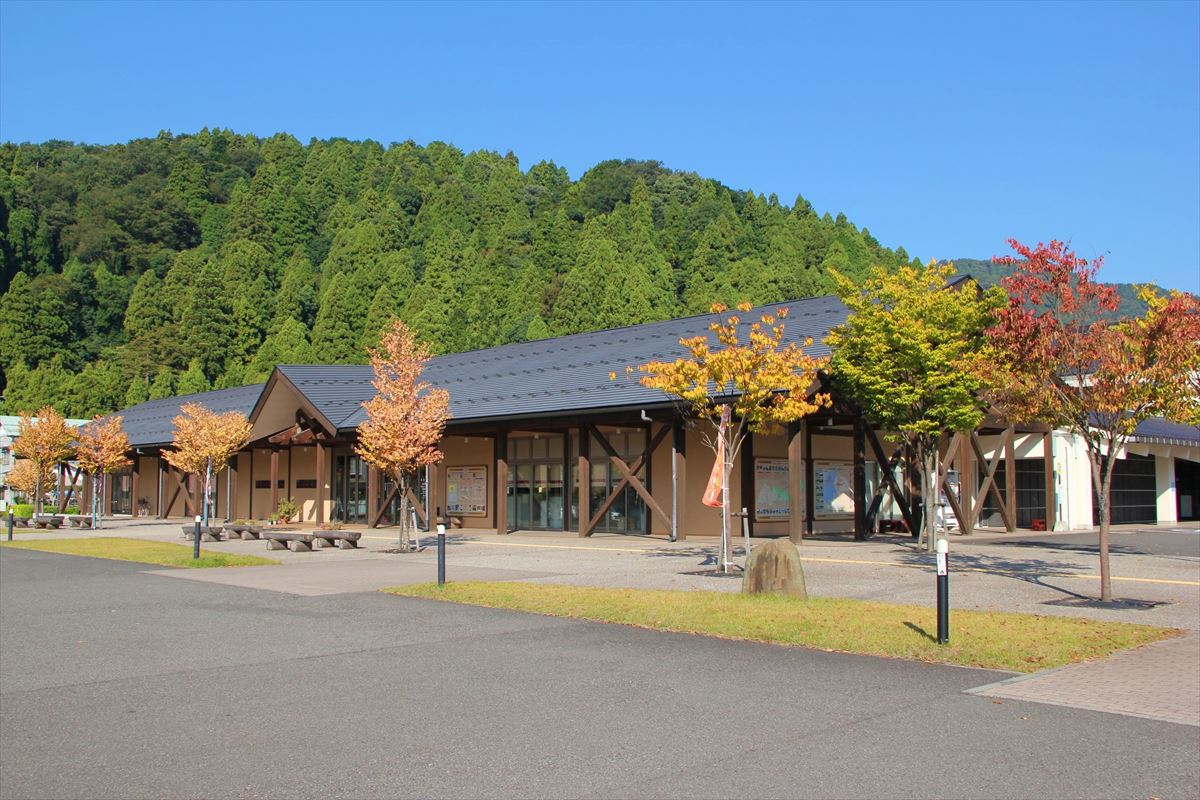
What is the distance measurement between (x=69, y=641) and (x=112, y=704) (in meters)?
3.62

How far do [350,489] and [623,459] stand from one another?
538 inches

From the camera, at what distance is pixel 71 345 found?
102688 mm

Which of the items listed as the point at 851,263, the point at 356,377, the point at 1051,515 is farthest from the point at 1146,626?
the point at 851,263

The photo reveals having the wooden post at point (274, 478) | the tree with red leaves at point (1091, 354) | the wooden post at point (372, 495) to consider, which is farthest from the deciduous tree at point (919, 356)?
the wooden post at point (274, 478)

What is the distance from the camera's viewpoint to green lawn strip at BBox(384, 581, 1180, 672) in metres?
9.64

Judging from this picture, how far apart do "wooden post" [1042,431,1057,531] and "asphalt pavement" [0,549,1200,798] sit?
Answer: 2461cm

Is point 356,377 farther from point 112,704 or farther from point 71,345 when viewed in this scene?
point 71,345

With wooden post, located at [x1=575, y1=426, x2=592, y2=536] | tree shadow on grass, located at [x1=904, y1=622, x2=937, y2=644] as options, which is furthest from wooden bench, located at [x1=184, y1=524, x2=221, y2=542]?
tree shadow on grass, located at [x1=904, y1=622, x2=937, y2=644]

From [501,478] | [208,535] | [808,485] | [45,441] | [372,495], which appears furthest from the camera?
[45,441]

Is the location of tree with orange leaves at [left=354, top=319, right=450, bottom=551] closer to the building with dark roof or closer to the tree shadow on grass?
the building with dark roof

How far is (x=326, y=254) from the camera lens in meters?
112

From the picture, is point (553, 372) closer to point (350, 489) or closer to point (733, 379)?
point (350, 489)

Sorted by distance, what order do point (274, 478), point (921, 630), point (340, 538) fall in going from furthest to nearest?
point (274, 478)
point (340, 538)
point (921, 630)

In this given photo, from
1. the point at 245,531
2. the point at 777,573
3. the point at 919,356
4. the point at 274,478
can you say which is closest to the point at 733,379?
the point at 777,573
